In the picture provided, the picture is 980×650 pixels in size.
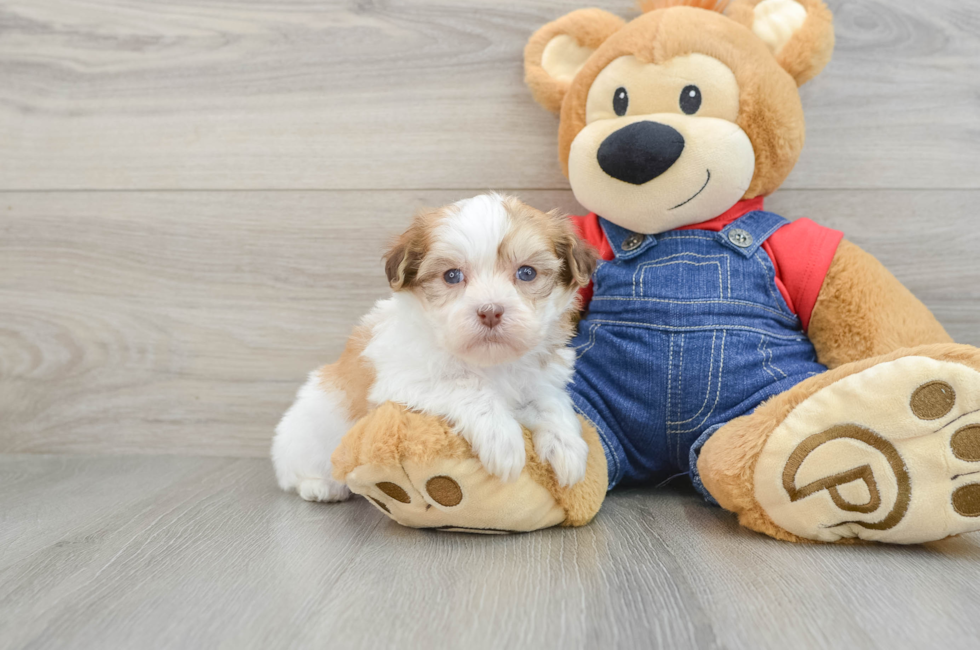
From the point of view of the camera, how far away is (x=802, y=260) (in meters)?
1.47

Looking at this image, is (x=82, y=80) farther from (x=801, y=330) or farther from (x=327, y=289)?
(x=801, y=330)

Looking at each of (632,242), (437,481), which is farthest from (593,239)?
(437,481)

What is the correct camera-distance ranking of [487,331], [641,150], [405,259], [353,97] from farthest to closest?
[353,97] < [641,150] < [405,259] < [487,331]

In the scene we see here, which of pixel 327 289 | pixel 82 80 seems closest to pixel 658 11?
pixel 327 289

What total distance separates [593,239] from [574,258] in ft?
1.10

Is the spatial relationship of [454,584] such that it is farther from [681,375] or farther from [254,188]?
[254,188]

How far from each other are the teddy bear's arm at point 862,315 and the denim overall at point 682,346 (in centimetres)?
5

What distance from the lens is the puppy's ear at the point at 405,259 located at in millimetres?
1252

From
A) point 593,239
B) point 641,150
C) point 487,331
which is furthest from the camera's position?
point 593,239

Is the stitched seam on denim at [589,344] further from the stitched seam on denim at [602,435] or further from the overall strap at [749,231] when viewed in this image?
the overall strap at [749,231]

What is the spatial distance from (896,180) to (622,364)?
0.95 m

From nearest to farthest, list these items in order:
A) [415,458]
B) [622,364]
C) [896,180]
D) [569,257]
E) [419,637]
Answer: [419,637] → [415,458] → [569,257] → [622,364] → [896,180]

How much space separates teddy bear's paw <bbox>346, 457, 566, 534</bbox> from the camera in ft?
3.84

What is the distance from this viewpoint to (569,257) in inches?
51.2
